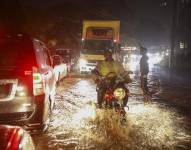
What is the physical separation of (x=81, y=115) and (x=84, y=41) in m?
14.1

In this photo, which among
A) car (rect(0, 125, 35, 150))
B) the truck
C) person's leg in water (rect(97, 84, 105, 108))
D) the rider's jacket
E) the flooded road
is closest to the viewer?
car (rect(0, 125, 35, 150))

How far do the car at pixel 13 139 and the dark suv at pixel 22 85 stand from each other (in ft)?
5.79

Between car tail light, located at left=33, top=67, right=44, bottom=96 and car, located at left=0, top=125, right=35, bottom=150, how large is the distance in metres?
2.06

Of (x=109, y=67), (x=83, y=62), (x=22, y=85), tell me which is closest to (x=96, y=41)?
(x=83, y=62)

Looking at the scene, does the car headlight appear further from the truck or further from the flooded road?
the flooded road

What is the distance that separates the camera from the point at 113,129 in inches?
343

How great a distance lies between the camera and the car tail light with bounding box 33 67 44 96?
21.9 ft

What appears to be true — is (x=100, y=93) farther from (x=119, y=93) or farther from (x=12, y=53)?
(x=12, y=53)

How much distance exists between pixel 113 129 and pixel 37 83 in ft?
8.78

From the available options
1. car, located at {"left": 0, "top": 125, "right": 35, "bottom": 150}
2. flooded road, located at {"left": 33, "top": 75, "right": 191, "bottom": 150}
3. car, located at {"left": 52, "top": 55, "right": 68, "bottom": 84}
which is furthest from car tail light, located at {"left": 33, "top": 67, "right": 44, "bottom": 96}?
car, located at {"left": 52, "top": 55, "right": 68, "bottom": 84}

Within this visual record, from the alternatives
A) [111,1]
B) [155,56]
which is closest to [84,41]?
[155,56]

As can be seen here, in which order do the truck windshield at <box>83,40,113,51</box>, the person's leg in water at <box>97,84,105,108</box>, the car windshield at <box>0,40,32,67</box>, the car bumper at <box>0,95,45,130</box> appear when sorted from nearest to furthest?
the car bumper at <box>0,95,45,130</box>
the car windshield at <box>0,40,32,67</box>
the person's leg in water at <box>97,84,105,108</box>
the truck windshield at <box>83,40,113,51</box>

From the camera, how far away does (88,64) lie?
23.7m

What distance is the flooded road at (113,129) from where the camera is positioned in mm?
7453
